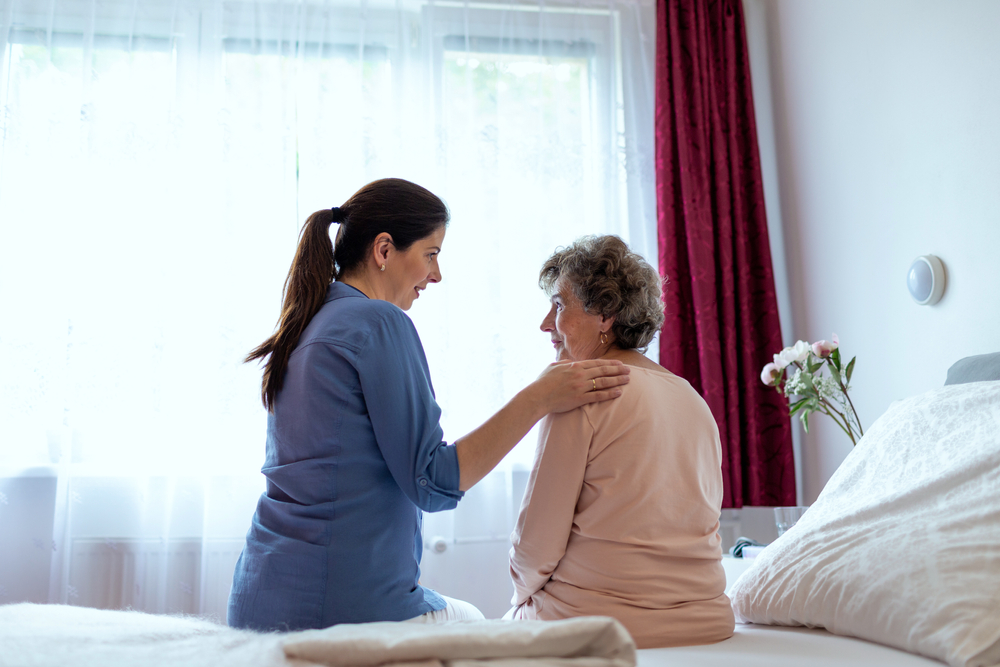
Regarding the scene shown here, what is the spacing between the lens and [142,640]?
2.82 ft

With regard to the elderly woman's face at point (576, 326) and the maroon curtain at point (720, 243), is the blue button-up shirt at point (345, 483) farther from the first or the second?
the maroon curtain at point (720, 243)

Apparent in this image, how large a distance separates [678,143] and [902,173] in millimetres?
901

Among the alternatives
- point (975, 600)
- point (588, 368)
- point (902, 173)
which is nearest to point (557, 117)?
point (902, 173)

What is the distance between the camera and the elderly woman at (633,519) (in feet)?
4.00

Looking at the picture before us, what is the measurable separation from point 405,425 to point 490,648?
1.78 feet

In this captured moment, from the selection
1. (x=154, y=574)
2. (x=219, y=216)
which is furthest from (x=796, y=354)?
(x=154, y=574)

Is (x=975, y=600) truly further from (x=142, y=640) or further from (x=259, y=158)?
(x=259, y=158)

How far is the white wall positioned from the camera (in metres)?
1.79

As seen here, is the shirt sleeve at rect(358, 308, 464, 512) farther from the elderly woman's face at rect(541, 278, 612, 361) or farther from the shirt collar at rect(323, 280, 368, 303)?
the elderly woman's face at rect(541, 278, 612, 361)

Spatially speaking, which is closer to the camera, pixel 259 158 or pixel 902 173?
pixel 902 173

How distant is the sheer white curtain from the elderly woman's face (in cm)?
116

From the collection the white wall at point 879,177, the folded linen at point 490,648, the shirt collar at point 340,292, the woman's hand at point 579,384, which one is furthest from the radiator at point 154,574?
the white wall at point 879,177

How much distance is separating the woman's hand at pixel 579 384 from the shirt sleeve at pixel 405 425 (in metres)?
0.19

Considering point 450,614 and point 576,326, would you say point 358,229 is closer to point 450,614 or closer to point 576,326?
point 576,326
